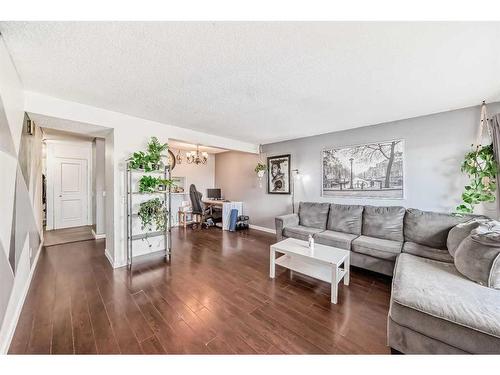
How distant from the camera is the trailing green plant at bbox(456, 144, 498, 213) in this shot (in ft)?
7.97

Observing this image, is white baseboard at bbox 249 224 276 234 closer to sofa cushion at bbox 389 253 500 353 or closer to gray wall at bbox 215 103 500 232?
gray wall at bbox 215 103 500 232

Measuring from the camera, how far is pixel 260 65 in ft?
5.65

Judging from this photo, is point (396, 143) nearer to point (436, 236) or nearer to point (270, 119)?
point (436, 236)

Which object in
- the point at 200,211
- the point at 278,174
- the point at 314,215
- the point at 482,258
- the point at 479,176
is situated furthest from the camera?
the point at 200,211

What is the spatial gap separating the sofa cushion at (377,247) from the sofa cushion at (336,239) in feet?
0.29

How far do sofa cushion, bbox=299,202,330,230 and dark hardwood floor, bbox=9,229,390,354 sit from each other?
1.00 m

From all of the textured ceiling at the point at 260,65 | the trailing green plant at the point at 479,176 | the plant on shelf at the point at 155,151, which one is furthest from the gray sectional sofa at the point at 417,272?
the plant on shelf at the point at 155,151

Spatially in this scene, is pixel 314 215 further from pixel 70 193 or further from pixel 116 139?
pixel 70 193

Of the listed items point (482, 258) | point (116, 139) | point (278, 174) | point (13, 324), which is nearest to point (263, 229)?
point (278, 174)

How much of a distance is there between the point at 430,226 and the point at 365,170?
1280mm

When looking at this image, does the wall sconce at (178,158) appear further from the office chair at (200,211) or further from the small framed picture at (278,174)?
the small framed picture at (278,174)
